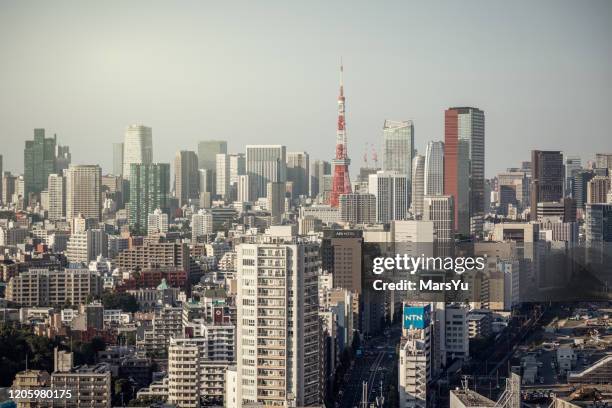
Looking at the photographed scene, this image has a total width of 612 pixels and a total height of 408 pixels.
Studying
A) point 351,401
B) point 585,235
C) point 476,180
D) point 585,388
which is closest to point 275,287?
point 351,401

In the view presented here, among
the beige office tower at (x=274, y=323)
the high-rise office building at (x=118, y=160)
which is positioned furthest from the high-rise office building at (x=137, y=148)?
the beige office tower at (x=274, y=323)

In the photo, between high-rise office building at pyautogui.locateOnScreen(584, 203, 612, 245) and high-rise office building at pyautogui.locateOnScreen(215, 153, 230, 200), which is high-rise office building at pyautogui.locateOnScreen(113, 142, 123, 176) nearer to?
high-rise office building at pyautogui.locateOnScreen(215, 153, 230, 200)

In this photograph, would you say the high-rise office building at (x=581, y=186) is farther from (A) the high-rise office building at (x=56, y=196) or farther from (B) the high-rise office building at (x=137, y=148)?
(A) the high-rise office building at (x=56, y=196)

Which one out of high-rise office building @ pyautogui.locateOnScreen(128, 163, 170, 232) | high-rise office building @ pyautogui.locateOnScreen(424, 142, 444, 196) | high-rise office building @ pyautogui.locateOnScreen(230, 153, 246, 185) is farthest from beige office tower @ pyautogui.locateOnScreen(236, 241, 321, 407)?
high-rise office building @ pyautogui.locateOnScreen(230, 153, 246, 185)

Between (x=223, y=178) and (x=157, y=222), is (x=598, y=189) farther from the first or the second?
(x=223, y=178)

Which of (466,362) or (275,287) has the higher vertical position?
(275,287)

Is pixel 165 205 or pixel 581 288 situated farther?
pixel 165 205

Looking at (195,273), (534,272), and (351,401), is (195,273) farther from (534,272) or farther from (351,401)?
(351,401)
